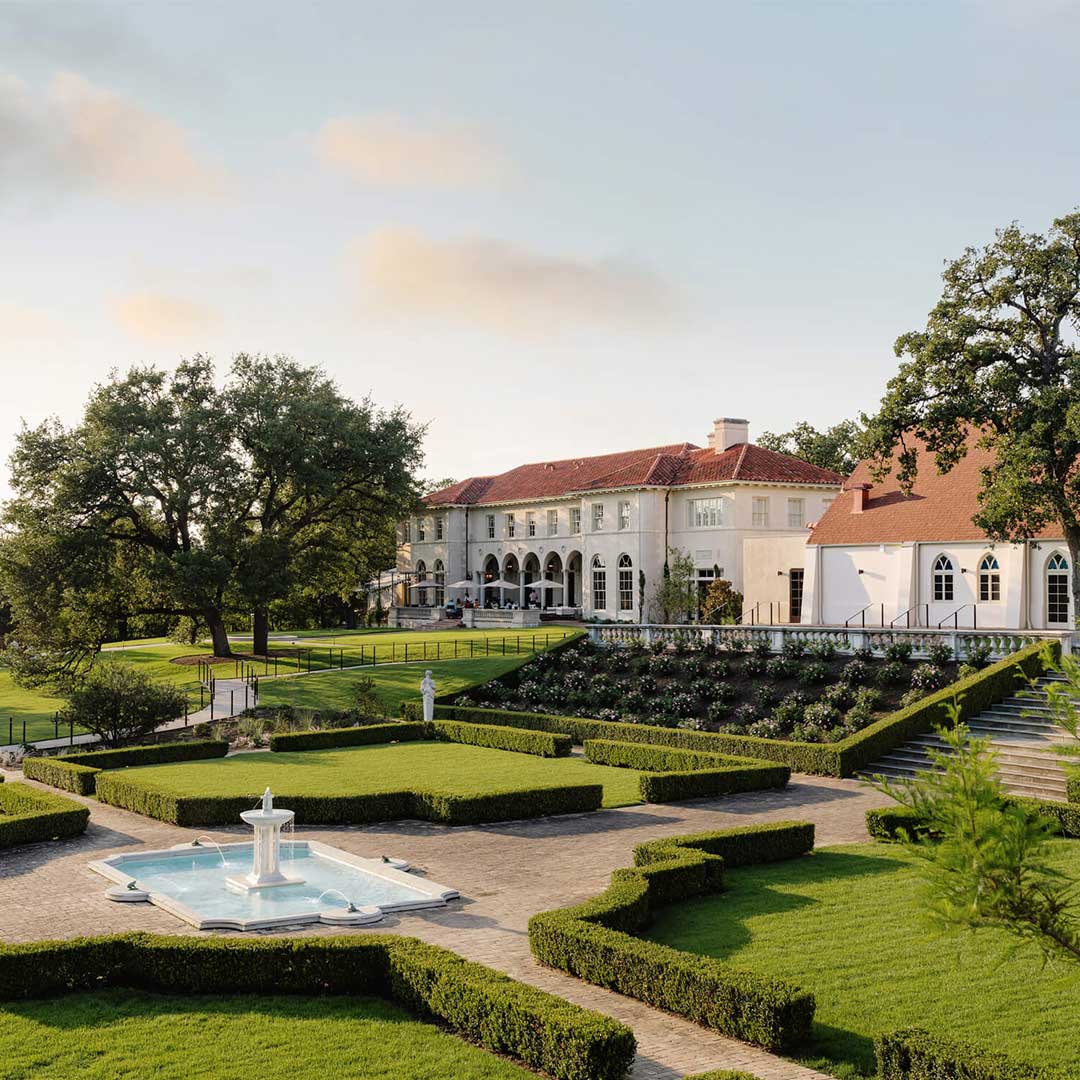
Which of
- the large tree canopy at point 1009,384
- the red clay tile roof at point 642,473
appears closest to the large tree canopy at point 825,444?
the red clay tile roof at point 642,473

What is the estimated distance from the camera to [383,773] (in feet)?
89.6

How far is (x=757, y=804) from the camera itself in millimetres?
24000

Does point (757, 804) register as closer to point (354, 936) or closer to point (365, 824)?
point (365, 824)

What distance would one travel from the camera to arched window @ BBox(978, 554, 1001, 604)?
4234 cm

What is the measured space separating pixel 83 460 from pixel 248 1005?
39107mm

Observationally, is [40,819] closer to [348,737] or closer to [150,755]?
[150,755]

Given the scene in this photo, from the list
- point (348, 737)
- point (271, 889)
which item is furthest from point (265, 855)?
point (348, 737)

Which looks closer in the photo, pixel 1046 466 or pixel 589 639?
pixel 1046 466

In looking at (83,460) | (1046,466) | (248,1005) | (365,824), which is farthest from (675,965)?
(83,460)

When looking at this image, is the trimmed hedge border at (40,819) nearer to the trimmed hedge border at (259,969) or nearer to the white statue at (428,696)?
the trimmed hedge border at (259,969)

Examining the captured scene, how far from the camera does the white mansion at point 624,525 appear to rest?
59.4m

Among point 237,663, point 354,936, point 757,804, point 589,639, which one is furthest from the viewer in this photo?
point 237,663

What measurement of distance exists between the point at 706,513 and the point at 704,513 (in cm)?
13

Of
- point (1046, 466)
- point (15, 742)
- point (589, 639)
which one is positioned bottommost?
point (15, 742)
